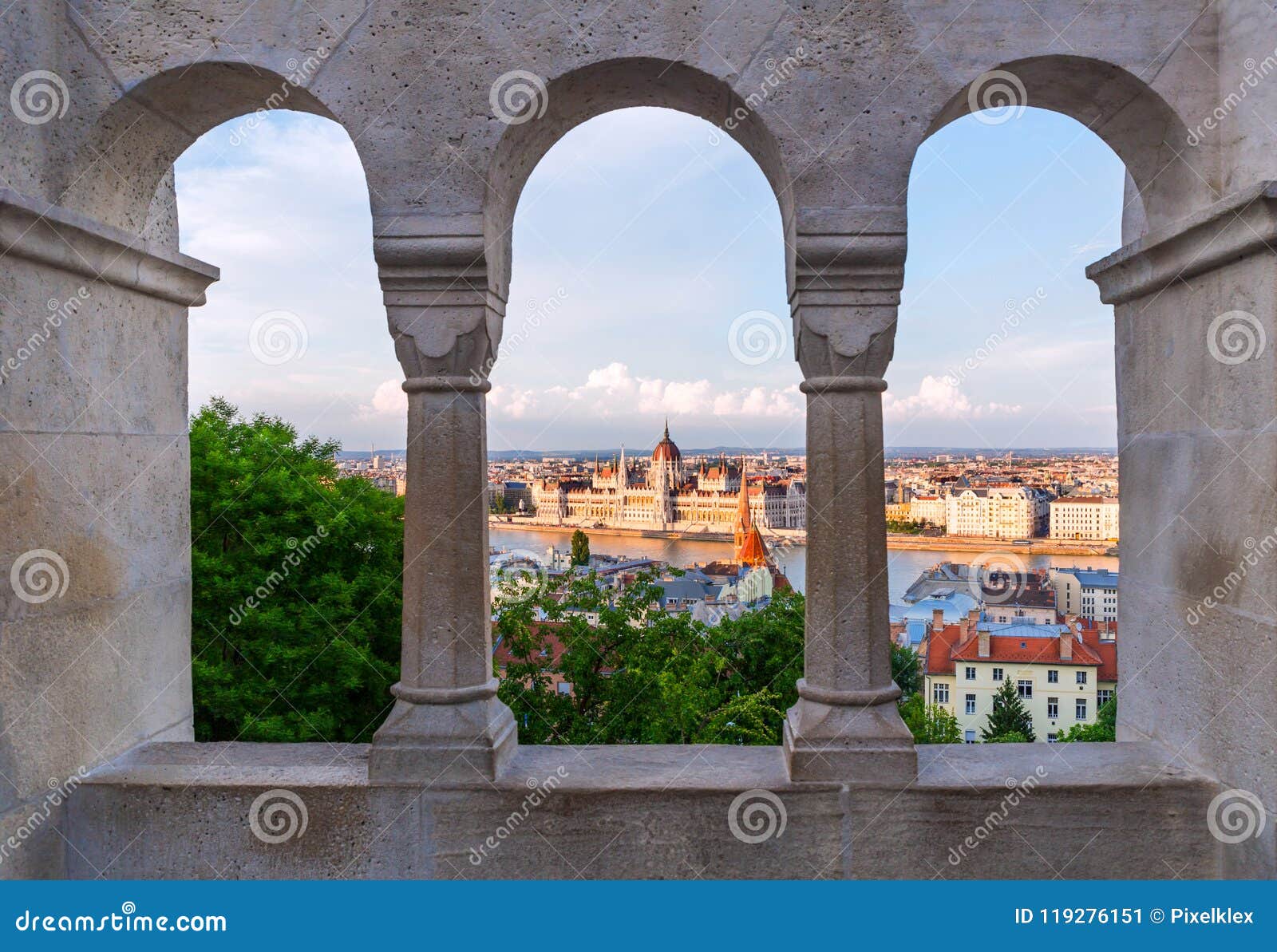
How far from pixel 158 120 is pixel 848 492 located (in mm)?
3550

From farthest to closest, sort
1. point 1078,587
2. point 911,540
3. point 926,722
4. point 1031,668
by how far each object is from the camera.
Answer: point 1031,668 < point 1078,587 < point 926,722 < point 911,540

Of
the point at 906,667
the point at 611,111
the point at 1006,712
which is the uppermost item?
the point at 611,111

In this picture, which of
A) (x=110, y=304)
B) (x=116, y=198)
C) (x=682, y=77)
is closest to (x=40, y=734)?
(x=110, y=304)

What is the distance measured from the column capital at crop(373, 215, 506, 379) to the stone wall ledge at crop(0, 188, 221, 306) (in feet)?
4.13

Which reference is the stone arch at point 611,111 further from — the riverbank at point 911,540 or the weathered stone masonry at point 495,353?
the riverbank at point 911,540

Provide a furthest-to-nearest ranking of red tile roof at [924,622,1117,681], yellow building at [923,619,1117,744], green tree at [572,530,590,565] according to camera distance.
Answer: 1. yellow building at [923,619,1117,744]
2. red tile roof at [924,622,1117,681]
3. green tree at [572,530,590,565]

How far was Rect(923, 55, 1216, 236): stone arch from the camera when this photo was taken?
349 cm

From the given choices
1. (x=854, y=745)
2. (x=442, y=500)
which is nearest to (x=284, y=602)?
(x=442, y=500)

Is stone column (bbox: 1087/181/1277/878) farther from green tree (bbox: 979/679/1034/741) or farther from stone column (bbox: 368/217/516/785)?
green tree (bbox: 979/679/1034/741)

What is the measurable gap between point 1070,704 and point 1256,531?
16.9 meters

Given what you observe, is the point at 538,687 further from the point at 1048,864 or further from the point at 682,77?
the point at 682,77

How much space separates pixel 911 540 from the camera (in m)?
8.91

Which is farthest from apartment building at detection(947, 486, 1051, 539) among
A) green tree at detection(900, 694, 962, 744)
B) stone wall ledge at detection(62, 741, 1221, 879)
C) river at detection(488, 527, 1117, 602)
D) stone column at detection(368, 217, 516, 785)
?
stone column at detection(368, 217, 516, 785)

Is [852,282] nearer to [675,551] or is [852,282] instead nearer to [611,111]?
[611,111]
